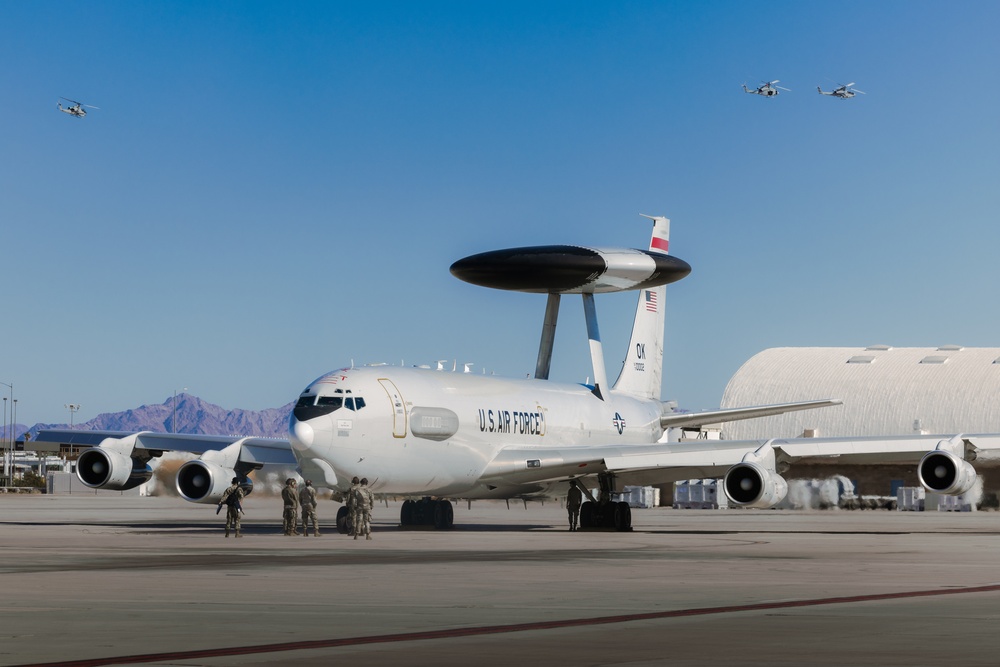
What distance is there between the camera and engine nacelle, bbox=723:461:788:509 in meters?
38.5

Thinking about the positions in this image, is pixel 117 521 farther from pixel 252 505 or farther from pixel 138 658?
pixel 138 658

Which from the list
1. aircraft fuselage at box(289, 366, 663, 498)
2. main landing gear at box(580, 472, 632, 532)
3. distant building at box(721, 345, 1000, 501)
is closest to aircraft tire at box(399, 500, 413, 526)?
aircraft fuselage at box(289, 366, 663, 498)

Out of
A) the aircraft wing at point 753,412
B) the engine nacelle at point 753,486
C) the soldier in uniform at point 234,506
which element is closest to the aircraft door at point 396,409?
the soldier in uniform at point 234,506

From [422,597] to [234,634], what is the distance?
4656 millimetres

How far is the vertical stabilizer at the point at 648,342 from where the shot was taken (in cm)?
5875

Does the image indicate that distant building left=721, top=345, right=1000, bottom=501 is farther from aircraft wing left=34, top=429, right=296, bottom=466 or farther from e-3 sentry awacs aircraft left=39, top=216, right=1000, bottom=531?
aircraft wing left=34, top=429, right=296, bottom=466

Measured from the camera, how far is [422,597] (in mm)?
17078

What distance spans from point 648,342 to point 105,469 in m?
24.8

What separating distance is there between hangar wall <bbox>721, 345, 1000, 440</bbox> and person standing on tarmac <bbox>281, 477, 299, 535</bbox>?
227 ft

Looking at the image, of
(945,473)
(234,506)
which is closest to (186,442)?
(234,506)

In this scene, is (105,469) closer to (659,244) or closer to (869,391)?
(659,244)

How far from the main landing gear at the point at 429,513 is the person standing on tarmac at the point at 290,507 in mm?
7111

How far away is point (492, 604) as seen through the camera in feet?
53.0

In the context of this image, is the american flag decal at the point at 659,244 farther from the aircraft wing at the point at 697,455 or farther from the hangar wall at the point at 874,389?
the hangar wall at the point at 874,389
